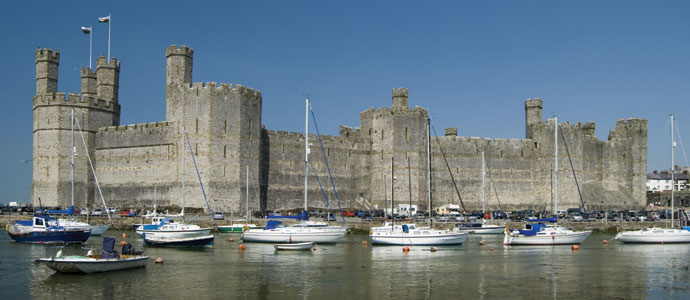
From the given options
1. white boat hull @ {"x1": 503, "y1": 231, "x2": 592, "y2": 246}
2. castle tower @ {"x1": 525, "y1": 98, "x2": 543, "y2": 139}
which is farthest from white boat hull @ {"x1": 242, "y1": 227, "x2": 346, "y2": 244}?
castle tower @ {"x1": 525, "y1": 98, "x2": 543, "y2": 139}

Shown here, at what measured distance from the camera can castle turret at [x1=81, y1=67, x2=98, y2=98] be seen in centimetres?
6341

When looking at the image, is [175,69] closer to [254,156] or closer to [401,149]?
[254,156]

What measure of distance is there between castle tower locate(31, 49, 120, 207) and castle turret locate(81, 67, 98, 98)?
3.42m

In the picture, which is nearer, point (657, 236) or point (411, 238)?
point (411, 238)

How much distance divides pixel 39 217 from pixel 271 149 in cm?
2247

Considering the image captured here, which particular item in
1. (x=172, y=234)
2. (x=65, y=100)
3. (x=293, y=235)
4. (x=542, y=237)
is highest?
(x=65, y=100)

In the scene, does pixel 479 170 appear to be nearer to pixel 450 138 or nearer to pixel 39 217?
pixel 450 138

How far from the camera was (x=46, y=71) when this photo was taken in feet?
194

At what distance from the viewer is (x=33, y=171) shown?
189 feet

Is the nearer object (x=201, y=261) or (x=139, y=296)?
(x=139, y=296)

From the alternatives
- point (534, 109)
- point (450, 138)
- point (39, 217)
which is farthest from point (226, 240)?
point (534, 109)

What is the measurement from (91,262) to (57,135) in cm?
3454

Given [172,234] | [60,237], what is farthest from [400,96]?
[60,237]

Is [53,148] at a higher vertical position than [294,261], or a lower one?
higher
